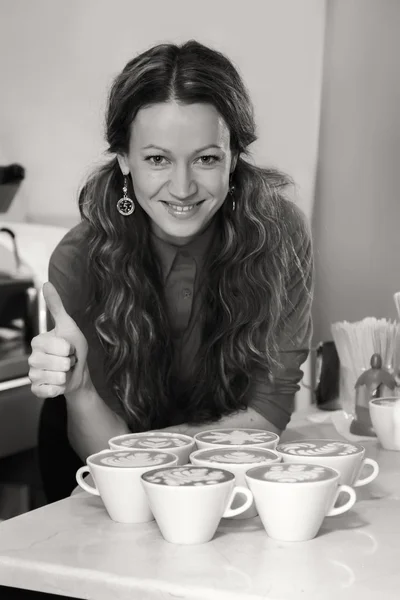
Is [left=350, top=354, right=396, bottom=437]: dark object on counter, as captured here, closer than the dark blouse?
Yes

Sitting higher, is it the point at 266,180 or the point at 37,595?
the point at 266,180

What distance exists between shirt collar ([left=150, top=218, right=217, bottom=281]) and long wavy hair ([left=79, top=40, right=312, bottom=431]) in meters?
0.01

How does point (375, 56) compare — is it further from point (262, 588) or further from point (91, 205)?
point (262, 588)

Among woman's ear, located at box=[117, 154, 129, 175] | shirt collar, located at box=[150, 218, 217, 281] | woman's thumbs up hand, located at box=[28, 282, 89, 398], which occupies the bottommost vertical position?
woman's thumbs up hand, located at box=[28, 282, 89, 398]

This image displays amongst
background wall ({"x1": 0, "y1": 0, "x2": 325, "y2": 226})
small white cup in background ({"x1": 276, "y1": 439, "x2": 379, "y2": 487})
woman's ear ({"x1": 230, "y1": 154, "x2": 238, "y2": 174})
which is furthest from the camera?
background wall ({"x1": 0, "y1": 0, "x2": 325, "y2": 226})

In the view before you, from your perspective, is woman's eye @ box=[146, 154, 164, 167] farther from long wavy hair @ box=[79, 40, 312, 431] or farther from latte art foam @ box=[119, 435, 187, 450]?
latte art foam @ box=[119, 435, 187, 450]

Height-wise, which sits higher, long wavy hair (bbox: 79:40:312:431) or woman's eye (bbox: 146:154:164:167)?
woman's eye (bbox: 146:154:164:167)

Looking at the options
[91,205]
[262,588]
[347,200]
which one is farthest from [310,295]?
[262,588]

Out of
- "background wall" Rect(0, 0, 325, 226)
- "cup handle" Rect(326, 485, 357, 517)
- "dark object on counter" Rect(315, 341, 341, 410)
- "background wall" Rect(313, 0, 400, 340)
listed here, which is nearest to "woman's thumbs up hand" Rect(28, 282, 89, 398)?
"cup handle" Rect(326, 485, 357, 517)

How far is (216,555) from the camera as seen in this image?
0.81 m

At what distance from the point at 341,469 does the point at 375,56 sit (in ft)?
4.55

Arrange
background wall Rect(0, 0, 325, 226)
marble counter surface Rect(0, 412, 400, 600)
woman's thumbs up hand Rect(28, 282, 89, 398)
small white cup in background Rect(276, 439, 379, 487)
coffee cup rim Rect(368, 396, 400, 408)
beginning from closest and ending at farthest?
1. marble counter surface Rect(0, 412, 400, 600)
2. small white cup in background Rect(276, 439, 379, 487)
3. woman's thumbs up hand Rect(28, 282, 89, 398)
4. coffee cup rim Rect(368, 396, 400, 408)
5. background wall Rect(0, 0, 325, 226)

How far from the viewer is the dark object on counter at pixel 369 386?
1.42 m

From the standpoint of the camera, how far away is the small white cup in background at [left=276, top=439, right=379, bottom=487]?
0.95m
